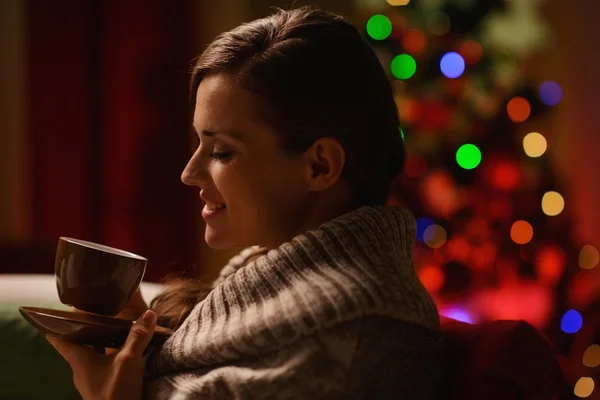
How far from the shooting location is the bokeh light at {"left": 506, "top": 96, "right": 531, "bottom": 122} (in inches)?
111

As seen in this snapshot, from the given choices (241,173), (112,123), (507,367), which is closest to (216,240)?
(241,173)

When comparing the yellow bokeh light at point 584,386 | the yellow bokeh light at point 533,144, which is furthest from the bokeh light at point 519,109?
the yellow bokeh light at point 584,386

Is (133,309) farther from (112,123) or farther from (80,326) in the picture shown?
(112,123)

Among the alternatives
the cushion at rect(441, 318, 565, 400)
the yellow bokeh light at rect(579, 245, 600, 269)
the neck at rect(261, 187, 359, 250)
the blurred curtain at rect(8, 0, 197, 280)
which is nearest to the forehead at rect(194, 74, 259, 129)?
the neck at rect(261, 187, 359, 250)

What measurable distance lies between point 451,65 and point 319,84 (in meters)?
1.97

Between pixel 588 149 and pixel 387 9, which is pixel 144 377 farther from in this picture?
pixel 588 149

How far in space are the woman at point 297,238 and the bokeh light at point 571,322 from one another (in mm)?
1915

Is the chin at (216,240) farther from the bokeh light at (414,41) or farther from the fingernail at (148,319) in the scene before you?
the bokeh light at (414,41)

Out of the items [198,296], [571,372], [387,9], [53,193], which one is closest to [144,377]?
[198,296]

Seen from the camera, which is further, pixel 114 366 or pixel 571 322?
pixel 571 322

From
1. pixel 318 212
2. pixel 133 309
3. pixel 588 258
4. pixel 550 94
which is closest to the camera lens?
pixel 318 212

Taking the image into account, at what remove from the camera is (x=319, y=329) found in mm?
797

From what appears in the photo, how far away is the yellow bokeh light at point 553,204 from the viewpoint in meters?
2.83

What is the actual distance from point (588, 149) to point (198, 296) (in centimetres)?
343
